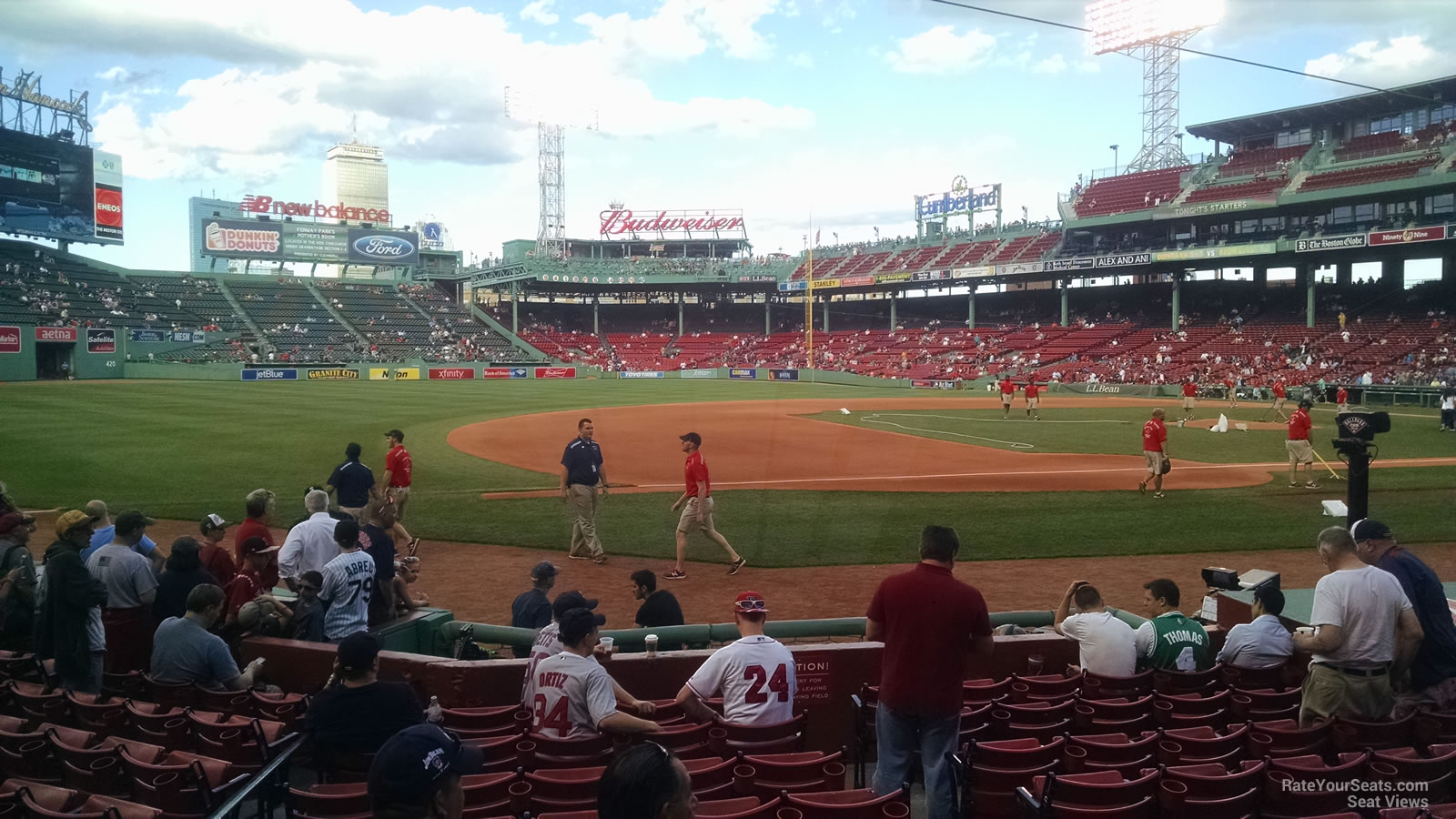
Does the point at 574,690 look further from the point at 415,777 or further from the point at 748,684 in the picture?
the point at 415,777

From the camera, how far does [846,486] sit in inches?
786

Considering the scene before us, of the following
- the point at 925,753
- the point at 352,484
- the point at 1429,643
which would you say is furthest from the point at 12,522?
the point at 1429,643

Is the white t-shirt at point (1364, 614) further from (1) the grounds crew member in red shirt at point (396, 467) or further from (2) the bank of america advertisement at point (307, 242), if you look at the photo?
(2) the bank of america advertisement at point (307, 242)

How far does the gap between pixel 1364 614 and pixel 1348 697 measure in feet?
1.67

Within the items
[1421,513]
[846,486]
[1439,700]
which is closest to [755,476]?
[846,486]

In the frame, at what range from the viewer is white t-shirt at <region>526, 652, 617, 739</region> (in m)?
5.13

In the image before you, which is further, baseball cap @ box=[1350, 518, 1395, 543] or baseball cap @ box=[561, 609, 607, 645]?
baseball cap @ box=[1350, 518, 1395, 543]

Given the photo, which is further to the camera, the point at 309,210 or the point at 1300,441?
the point at 309,210

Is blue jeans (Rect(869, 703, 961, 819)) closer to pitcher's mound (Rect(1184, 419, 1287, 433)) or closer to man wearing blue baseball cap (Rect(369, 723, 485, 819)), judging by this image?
man wearing blue baseball cap (Rect(369, 723, 485, 819))

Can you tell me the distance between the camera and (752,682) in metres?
5.37

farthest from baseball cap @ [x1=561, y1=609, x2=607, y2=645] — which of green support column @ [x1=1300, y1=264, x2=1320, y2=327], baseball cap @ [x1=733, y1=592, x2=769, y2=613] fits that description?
green support column @ [x1=1300, y1=264, x2=1320, y2=327]

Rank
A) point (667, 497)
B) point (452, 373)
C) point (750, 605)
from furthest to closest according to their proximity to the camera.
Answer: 1. point (452, 373)
2. point (667, 497)
3. point (750, 605)

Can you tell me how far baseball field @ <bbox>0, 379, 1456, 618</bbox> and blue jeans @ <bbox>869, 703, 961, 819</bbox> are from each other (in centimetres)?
686

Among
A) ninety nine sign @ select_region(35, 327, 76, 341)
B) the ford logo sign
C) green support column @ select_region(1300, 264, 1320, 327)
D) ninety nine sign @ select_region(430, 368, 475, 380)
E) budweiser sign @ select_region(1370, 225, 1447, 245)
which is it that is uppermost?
the ford logo sign
